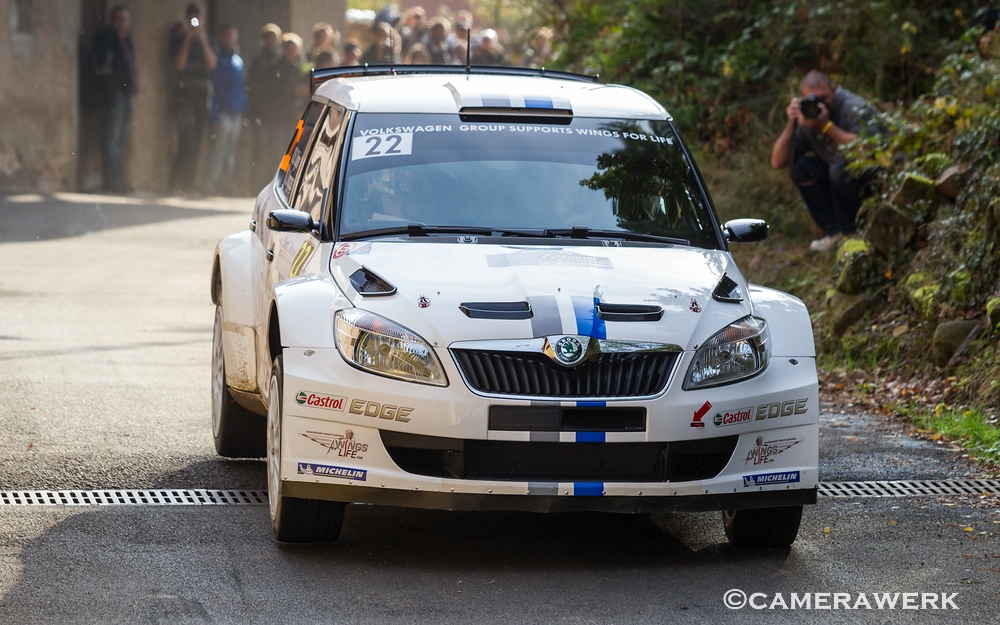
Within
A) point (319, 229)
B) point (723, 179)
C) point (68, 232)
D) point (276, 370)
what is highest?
point (319, 229)

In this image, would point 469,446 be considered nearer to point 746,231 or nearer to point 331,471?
point 331,471

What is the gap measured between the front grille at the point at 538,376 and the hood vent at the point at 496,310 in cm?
15

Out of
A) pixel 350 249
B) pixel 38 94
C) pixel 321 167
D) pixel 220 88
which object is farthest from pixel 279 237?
pixel 220 88

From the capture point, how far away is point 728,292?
239 inches

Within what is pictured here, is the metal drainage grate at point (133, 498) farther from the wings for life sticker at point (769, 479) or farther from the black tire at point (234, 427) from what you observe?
the wings for life sticker at point (769, 479)

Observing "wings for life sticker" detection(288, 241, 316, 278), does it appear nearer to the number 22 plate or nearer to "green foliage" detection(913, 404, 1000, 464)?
the number 22 plate

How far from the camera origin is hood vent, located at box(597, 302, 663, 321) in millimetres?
5676

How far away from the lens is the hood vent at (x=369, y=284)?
577cm

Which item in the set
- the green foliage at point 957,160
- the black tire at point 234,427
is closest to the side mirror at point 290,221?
the black tire at point 234,427

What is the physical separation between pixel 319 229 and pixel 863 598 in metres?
2.63

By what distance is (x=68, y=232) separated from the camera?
18609 mm

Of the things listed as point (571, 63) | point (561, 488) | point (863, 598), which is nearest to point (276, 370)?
point (561, 488)

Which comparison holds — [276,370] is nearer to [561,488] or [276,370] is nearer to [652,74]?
[561,488]

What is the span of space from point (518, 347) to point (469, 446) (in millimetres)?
Result: 394
